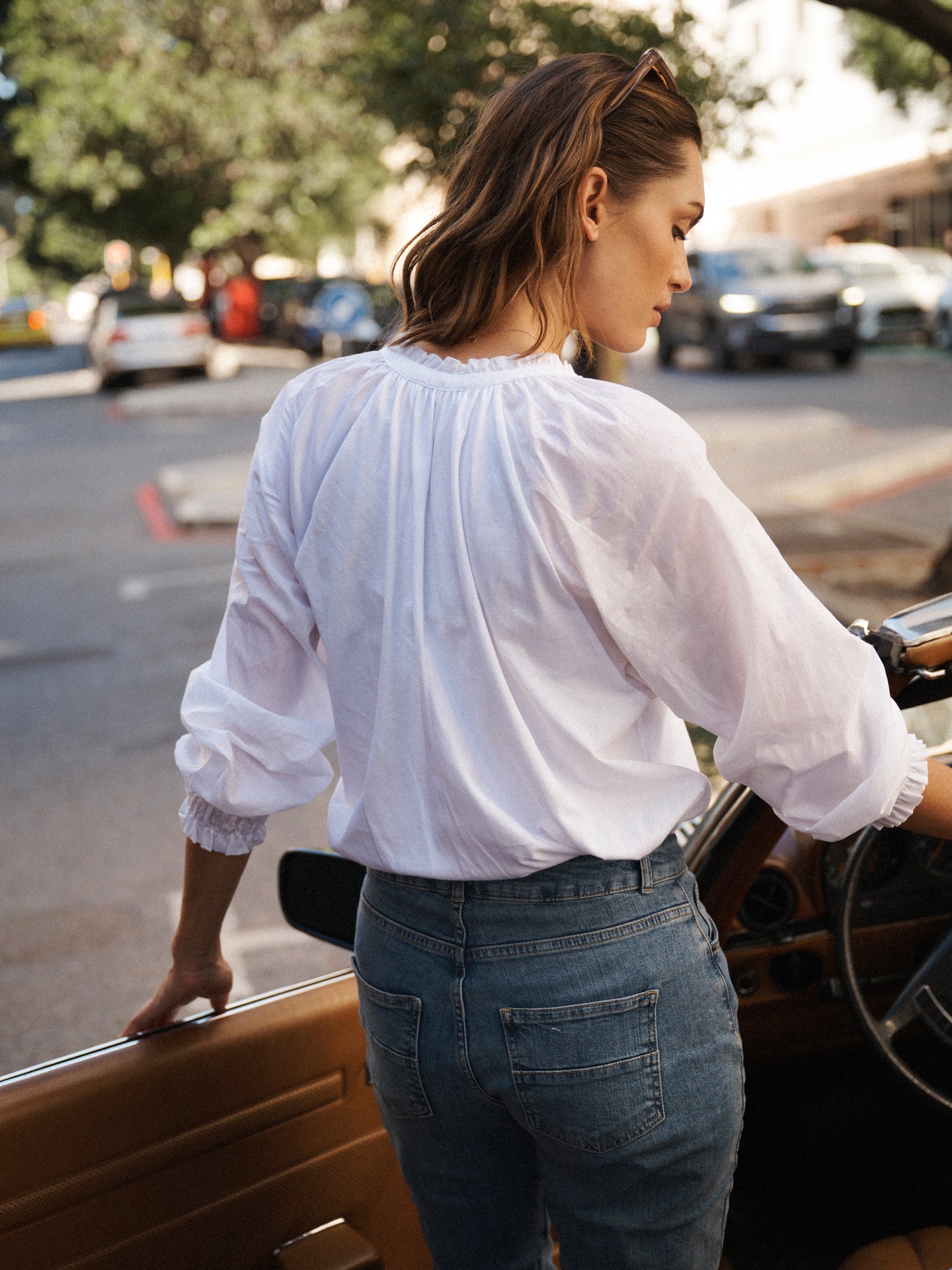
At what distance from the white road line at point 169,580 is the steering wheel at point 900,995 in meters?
7.41

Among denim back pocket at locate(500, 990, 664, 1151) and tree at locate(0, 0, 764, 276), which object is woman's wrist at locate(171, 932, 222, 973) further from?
tree at locate(0, 0, 764, 276)

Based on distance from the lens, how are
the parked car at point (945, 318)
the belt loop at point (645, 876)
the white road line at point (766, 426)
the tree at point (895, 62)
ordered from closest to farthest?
the belt loop at point (645, 876)
the white road line at point (766, 426)
the tree at point (895, 62)
the parked car at point (945, 318)

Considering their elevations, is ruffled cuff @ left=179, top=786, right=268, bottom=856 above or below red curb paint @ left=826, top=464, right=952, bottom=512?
above

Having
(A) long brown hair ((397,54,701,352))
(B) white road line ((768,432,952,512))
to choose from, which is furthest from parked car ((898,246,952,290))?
(A) long brown hair ((397,54,701,352))

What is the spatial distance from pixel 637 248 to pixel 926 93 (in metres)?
18.0

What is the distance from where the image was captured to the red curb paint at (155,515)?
1128cm

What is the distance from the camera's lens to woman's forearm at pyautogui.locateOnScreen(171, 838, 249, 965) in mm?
1615

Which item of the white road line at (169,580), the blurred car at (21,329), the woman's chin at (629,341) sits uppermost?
the woman's chin at (629,341)

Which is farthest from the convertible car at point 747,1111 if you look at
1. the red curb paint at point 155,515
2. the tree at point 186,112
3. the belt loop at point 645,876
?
the tree at point 186,112

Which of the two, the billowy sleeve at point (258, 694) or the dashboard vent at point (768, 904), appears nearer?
the billowy sleeve at point (258, 694)

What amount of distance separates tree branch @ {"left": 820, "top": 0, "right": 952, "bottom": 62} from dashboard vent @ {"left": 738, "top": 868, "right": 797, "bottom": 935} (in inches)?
202

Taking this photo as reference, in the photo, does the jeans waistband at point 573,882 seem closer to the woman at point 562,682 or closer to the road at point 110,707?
the woman at point 562,682

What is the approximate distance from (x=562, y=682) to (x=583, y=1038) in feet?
1.13

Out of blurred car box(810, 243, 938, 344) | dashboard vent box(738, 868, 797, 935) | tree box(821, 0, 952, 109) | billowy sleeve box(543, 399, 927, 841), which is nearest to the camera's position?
billowy sleeve box(543, 399, 927, 841)
